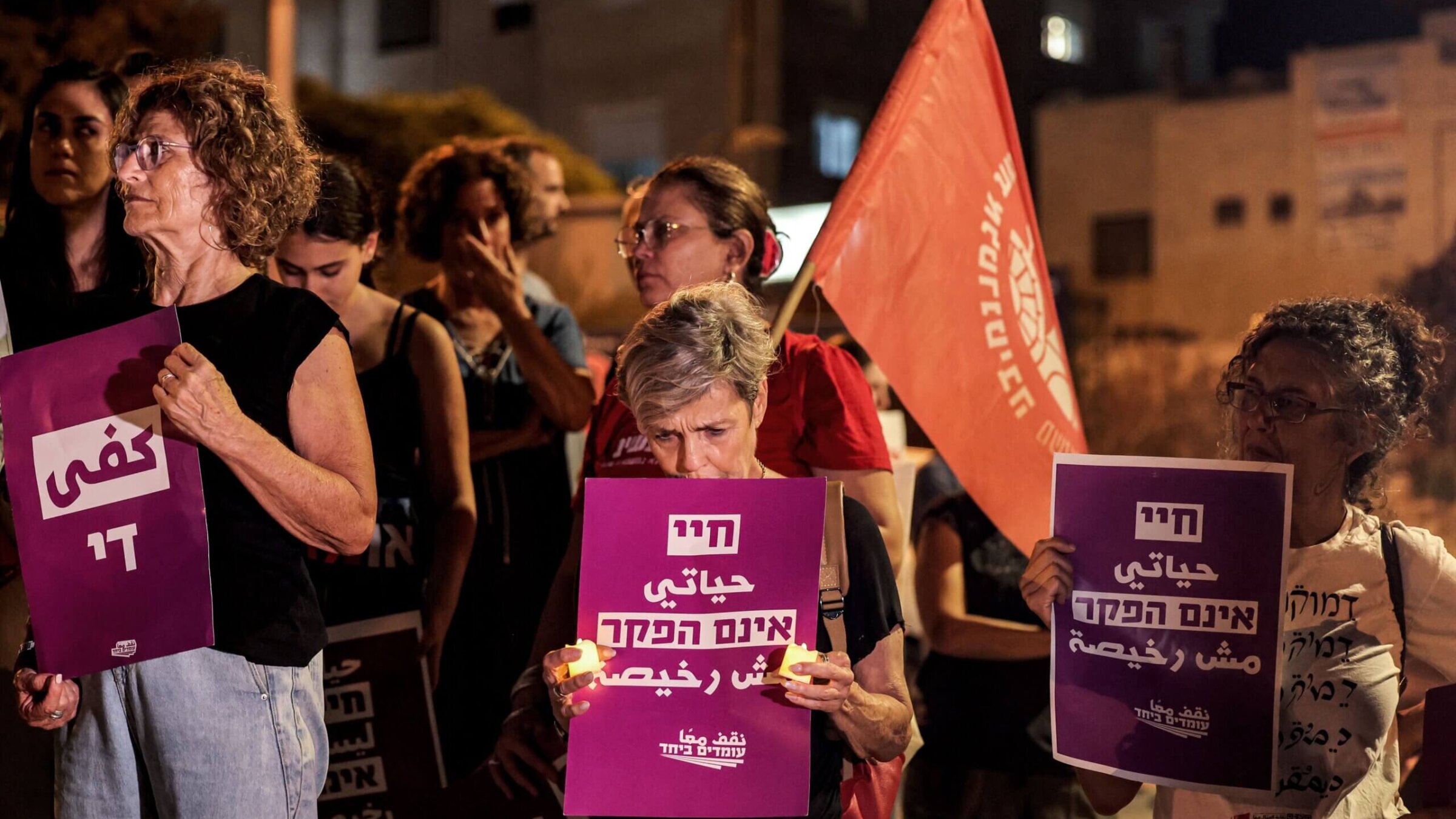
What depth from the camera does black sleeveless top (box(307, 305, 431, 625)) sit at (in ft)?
11.3

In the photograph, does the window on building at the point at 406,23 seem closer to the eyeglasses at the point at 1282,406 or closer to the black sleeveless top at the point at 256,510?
the black sleeveless top at the point at 256,510

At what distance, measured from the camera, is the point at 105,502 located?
2219 millimetres

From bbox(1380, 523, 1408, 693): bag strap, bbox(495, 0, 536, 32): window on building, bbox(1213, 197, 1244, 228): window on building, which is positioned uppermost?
bbox(495, 0, 536, 32): window on building

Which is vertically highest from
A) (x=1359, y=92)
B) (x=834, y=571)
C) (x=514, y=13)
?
(x=514, y=13)

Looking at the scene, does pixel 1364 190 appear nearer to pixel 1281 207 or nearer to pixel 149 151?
pixel 1281 207

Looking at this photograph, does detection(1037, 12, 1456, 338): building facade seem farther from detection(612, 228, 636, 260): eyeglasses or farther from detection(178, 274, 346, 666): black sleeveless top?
detection(178, 274, 346, 666): black sleeveless top

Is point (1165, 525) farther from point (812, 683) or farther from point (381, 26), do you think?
point (381, 26)

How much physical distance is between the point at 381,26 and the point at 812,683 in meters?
20.1

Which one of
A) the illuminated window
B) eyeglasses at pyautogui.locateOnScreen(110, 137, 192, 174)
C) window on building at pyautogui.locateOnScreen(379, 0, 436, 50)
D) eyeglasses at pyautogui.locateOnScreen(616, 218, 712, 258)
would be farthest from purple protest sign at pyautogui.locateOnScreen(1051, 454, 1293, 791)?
the illuminated window

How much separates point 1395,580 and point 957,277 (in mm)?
1290

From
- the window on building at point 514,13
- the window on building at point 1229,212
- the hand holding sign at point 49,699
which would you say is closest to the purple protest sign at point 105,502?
the hand holding sign at point 49,699

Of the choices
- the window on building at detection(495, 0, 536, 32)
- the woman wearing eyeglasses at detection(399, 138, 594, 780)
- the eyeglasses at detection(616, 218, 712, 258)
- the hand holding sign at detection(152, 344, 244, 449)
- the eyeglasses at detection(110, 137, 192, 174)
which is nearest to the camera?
the hand holding sign at detection(152, 344, 244, 449)

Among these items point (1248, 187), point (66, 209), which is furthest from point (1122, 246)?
point (66, 209)

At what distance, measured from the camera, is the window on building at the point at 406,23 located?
20812mm
